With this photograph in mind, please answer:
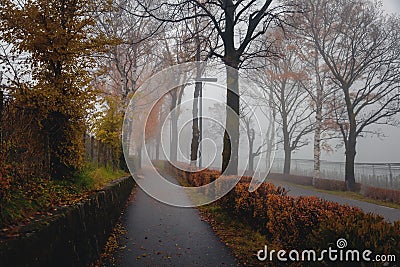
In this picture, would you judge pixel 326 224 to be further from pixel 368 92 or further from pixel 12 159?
pixel 368 92

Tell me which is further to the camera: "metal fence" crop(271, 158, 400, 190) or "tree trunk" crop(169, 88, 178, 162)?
"tree trunk" crop(169, 88, 178, 162)

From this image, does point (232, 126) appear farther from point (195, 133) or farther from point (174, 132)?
point (174, 132)

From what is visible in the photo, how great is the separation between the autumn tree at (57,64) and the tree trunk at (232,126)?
5705mm

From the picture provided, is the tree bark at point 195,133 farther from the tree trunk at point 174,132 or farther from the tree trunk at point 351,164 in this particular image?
the tree trunk at point 351,164

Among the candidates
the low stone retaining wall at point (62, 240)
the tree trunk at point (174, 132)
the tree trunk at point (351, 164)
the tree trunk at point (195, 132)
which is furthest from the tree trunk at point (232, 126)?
the tree trunk at point (174, 132)

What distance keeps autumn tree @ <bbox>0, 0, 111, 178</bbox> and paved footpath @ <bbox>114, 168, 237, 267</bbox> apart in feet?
6.98

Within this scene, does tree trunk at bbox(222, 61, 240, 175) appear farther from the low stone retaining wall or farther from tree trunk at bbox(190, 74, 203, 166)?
tree trunk at bbox(190, 74, 203, 166)

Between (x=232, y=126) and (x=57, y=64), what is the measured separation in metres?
6.65

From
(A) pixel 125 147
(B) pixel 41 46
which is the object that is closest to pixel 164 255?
(B) pixel 41 46

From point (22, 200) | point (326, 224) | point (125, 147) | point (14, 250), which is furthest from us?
point (125, 147)

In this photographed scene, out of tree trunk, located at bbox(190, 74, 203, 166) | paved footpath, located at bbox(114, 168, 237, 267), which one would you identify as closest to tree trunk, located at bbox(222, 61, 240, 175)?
paved footpath, located at bbox(114, 168, 237, 267)

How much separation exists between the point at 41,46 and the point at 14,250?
488cm

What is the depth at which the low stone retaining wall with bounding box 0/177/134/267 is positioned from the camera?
273 cm

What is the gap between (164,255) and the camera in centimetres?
618
